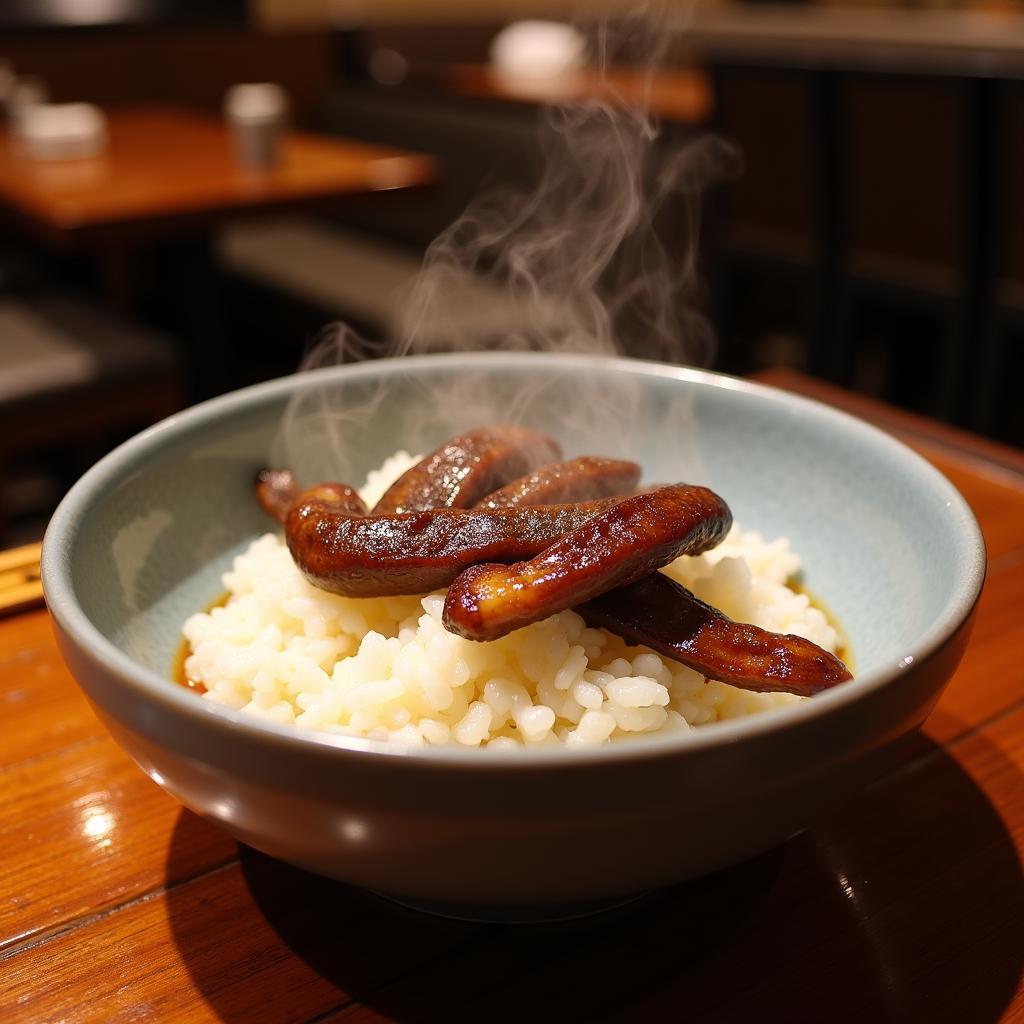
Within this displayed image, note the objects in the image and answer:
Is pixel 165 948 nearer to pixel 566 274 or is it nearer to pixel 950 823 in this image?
pixel 950 823

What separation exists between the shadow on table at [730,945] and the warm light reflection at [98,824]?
0.10 metres

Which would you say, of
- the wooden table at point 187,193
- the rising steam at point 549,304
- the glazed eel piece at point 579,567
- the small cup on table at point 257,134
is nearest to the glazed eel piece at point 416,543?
the glazed eel piece at point 579,567

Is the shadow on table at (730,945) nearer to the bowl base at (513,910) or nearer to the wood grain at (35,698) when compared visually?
the bowl base at (513,910)

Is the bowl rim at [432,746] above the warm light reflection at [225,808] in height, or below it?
above

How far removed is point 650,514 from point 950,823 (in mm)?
373

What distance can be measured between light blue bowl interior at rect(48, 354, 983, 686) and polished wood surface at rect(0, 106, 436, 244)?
6.63ft

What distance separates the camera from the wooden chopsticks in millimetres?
1222

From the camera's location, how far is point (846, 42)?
450 centimetres

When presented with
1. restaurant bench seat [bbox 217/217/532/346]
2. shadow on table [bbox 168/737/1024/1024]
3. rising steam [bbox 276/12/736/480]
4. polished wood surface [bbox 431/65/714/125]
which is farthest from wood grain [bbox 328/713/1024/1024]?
polished wood surface [bbox 431/65/714/125]

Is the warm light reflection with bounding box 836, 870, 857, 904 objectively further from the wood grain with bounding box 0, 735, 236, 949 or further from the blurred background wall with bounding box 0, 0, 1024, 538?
the blurred background wall with bounding box 0, 0, 1024, 538

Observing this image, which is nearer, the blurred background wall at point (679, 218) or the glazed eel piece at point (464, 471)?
the glazed eel piece at point (464, 471)

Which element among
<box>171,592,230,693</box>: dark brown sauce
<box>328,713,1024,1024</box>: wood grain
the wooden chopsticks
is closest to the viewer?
<box>328,713,1024,1024</box>: wood grain

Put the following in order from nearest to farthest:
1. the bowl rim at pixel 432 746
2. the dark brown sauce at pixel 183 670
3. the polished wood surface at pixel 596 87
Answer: the bowl rim at pixel 432 746 < the dark brown sauce at pixel 183 670 < the polished wood surface at pixel 596 87

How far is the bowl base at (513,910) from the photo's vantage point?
749 mm
